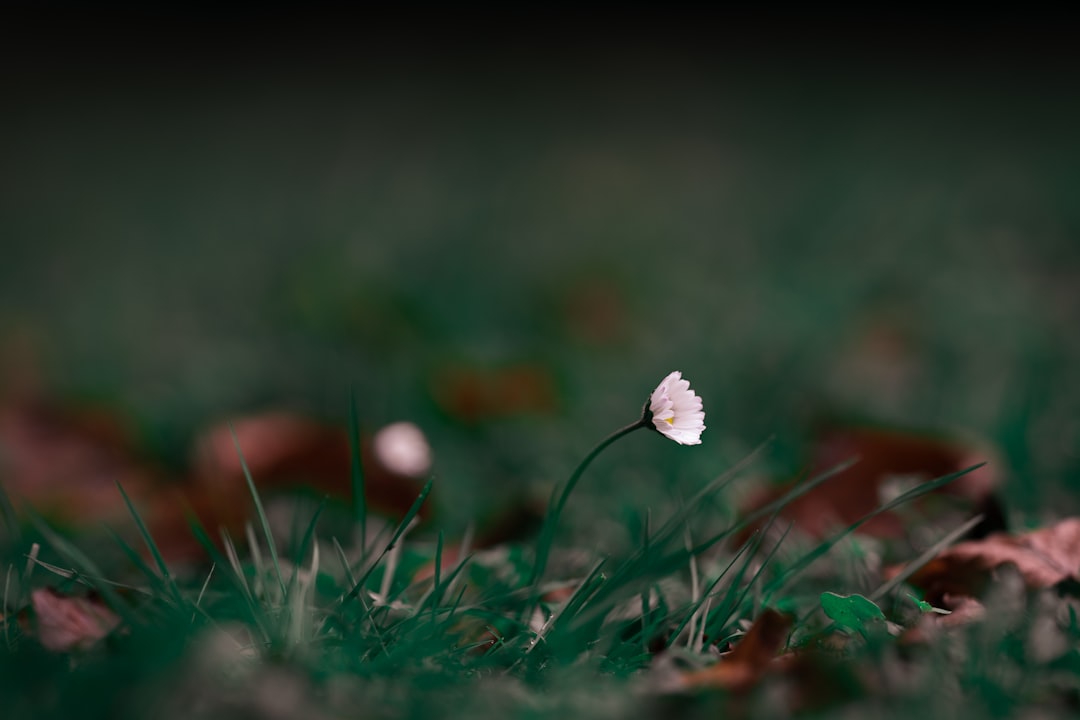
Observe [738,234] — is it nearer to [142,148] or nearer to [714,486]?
[714,486]

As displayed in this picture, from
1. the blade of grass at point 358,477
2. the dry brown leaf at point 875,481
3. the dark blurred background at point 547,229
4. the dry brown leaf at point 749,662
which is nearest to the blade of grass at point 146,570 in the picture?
the blade of grass at point 358,477

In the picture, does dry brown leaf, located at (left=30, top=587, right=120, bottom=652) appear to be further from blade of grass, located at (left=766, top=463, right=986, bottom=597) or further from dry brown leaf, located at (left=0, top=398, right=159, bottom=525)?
dry brown leaf, located at (left=0, top=398, right=159, bottom=525)

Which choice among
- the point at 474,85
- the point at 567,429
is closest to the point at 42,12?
the point at 474,85

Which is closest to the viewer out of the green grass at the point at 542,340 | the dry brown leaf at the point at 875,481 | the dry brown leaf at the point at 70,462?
the green grass at the point at 542,340

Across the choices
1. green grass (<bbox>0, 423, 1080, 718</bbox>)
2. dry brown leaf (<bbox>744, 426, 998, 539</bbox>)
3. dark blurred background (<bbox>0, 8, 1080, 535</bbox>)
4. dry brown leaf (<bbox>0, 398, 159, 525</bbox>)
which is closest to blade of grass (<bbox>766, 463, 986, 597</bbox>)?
green grass (<bbox>0, 423, 1080, 718</bbox>)

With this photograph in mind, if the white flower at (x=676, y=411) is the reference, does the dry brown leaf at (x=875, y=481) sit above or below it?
below

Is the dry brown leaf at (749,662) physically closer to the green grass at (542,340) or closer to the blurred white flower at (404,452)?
the green grass at (542,340)

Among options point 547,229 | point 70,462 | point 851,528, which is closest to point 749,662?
point 851,528
